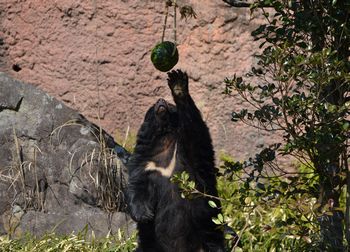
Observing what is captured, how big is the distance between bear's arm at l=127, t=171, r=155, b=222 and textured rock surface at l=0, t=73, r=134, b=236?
104 centimetres

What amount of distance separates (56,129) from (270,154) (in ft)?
11.2

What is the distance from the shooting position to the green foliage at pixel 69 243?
689 centimetres

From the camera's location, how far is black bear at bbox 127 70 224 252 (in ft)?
20.1

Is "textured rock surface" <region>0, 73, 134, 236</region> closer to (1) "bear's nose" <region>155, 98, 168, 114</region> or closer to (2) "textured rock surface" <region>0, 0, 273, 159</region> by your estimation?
(2) "textured rock surface" <region>0, 0, 273, 159</region>

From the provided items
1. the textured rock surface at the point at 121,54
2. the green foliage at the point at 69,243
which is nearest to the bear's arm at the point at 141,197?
the green foliage at the point at 69,243

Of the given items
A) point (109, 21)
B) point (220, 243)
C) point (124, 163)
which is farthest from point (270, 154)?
point (109, 21)

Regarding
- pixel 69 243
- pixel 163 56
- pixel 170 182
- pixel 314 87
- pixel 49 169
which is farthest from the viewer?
pixel 49 169

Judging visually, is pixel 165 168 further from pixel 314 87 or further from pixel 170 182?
pixel 314 87

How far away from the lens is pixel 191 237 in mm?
6309

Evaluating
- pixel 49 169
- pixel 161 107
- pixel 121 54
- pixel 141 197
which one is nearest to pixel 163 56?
pixel 161 107

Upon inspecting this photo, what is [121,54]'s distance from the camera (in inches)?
356

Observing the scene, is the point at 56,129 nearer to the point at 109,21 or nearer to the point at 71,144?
the point at 71,144

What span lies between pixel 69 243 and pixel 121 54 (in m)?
2.71

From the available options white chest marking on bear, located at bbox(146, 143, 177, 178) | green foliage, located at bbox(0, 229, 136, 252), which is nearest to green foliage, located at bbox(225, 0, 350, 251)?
white chest marking on bear, located at bbox(146, 143, 177, 178)
